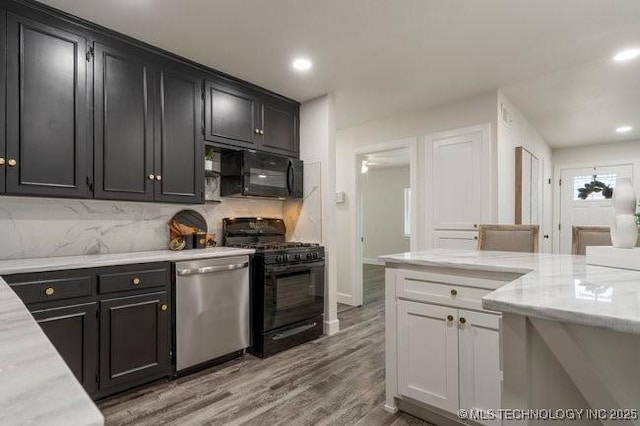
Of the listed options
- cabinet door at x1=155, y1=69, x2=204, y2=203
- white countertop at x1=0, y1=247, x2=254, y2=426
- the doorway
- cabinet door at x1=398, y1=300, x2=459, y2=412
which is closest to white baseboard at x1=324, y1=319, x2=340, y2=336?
cabinet door at x1=398, y1=300, x2=459, y2=412

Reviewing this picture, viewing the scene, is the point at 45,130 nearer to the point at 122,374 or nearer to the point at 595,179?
the point at 122,374

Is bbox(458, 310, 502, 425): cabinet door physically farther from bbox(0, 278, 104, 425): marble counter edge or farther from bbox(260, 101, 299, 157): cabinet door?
bbox(260, 101, 299, 157): cabinet door

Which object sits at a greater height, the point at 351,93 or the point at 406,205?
the point at 351,93

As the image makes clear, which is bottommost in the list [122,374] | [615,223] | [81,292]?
[122,374]

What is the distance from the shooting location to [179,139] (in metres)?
2.80

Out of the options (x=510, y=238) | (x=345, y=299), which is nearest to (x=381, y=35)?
(x=510, y=238)

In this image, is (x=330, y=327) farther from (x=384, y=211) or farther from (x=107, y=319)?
(x=384, y=211)

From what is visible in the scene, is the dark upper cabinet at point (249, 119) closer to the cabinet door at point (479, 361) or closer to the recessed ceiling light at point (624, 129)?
the cabinet door at point (479, 361)

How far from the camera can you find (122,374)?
2.18 m

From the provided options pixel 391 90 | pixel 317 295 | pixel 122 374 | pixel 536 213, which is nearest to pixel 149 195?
pixel 122 374

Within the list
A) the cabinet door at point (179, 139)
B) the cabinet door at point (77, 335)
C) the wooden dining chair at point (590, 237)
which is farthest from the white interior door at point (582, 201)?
the cabinet door at point (77, 335)

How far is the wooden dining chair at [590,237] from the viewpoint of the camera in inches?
90.0

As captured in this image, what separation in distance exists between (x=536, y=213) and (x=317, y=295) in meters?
3.67

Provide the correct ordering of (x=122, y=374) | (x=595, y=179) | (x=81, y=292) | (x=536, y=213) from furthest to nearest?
(x=595, y=179) → (x=536, y=213) → (x=122, y=374) → (x=81, y=292)
